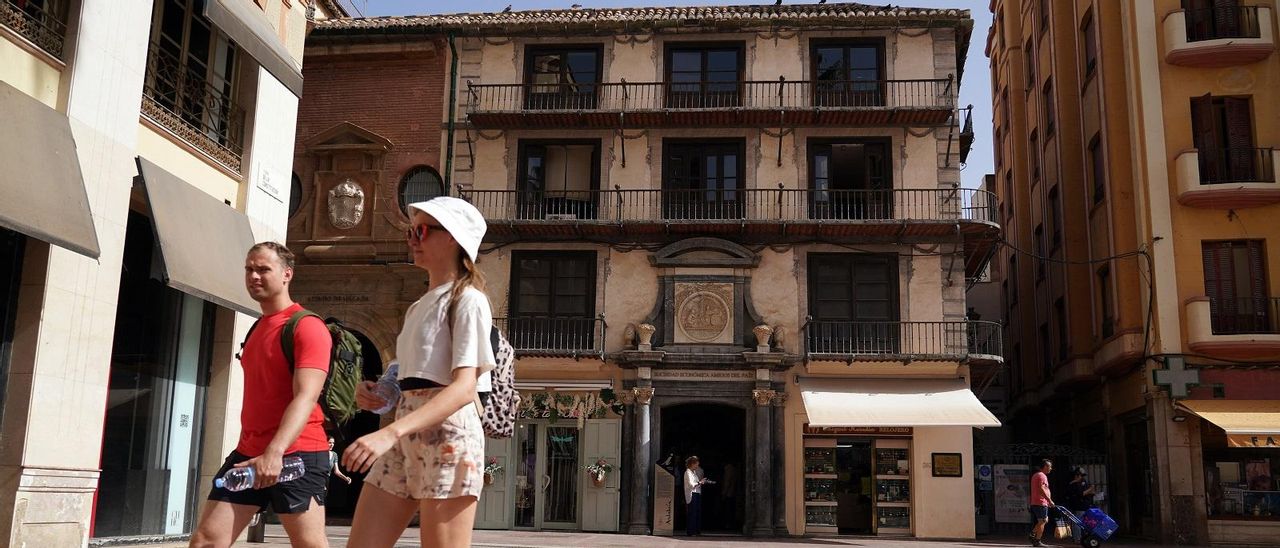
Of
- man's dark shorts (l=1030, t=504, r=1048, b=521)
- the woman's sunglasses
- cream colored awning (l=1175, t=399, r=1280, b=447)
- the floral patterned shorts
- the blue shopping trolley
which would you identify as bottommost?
the blue shopping trolley

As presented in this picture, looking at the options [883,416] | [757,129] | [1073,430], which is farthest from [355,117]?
[1073,430]

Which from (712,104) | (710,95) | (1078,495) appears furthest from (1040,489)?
(710,95)

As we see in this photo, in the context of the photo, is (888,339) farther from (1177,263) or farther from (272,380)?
(272,380)

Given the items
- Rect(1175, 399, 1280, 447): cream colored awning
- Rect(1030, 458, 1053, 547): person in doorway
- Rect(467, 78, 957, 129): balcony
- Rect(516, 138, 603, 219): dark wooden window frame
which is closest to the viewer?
Rect(1030, 458, 1053, 547): person in doorway

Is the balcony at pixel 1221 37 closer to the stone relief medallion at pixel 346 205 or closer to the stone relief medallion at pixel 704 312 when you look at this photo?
the stone relief medallion at pixel 704 312

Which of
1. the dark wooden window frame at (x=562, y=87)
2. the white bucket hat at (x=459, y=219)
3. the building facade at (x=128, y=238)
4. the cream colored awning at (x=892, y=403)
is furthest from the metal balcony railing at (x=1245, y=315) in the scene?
the white bucket hat at (x=459, y=219)

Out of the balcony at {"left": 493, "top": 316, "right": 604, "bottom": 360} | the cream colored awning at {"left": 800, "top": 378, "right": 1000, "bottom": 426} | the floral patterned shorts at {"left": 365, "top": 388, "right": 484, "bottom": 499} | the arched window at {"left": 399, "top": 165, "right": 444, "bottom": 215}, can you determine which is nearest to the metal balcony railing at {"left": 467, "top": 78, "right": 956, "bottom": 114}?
the arched window at {"left": 399, "top": 165, "right": 444, "bottom": 215}

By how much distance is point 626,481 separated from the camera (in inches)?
928

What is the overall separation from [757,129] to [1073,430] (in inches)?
464

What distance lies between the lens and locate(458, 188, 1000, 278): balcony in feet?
79.2

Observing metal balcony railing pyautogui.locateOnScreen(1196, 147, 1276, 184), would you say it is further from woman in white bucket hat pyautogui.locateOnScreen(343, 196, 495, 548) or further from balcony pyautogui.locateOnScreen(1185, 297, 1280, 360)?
woman in white bucket hat pyautogui.locateOnScreen(343, 196, 495, 548)

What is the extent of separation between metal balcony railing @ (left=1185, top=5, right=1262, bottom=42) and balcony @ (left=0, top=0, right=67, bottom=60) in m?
21.3

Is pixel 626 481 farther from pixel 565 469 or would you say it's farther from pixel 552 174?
pixel 552 174

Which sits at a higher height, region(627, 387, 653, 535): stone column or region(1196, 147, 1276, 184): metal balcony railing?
region(1196, 147, 1276, 184): metal balcony railing
